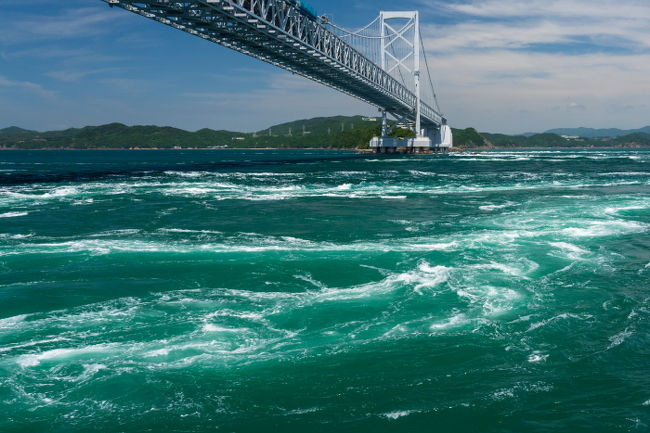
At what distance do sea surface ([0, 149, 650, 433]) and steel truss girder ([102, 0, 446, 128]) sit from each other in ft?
63.1

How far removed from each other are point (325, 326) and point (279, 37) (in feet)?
121

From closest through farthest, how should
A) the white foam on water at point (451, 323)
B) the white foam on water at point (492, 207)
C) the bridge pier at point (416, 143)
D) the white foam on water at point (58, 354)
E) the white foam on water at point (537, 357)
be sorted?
the white foam on water at point (537, 357) → the white foam on water at point (58, 354) → the white foam on water at point (451, 323) → the white foam on water at point (492, 207) → the bridge pier at point (416, 143)

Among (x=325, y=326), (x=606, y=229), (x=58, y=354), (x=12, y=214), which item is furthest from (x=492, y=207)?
(x=58, y=354)

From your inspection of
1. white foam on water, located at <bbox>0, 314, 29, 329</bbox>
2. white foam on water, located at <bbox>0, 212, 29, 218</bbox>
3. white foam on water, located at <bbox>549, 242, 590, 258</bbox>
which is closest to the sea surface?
white foam on water, located at <bbox>0, 314, 29, 329</bbox>

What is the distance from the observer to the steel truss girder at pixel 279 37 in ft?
116

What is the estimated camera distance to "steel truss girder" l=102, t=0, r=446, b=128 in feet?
116

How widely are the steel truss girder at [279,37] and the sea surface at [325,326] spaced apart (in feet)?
63.1

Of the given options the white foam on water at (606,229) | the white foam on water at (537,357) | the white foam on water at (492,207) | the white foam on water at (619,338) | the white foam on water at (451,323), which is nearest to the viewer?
the white foam on water at (537,357)

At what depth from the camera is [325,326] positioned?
9.85 m

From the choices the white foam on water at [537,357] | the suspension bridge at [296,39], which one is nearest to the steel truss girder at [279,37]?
the suspension bridge at [296,39]

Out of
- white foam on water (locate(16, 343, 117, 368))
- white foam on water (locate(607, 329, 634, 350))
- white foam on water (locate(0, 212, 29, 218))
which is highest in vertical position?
white foam on water (locate(0, 212, 29, 218))

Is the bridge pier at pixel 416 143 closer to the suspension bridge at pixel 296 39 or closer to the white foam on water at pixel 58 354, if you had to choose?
the suspension bridge at pixel 296 39

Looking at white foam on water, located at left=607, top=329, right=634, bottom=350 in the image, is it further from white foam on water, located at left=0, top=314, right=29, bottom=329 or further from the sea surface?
white foam on water, located at left=0, top=314, right=29, bottom=329

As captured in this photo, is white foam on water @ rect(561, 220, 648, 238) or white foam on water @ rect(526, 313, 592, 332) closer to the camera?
white foam on water @ rect(526, 313, 592, 332)
